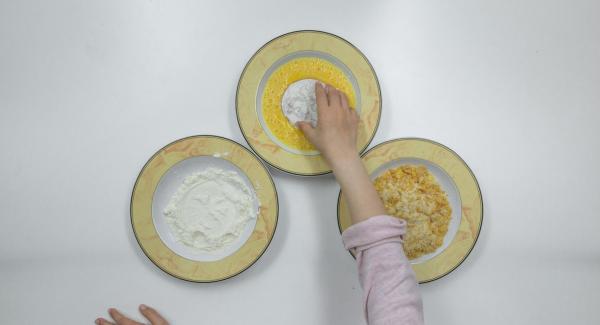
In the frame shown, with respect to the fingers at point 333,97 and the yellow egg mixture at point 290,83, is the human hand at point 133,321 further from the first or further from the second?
the fingers at point 333,97

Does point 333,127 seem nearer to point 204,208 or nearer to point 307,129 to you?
point 307,129

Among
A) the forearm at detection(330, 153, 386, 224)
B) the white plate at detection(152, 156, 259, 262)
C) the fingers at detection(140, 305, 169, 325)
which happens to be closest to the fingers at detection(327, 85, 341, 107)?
the forearm at detection(330, 153, 386, 224)

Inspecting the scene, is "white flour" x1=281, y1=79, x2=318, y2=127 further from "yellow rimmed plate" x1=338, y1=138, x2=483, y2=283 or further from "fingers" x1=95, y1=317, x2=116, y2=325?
"fingers" x1=95, y1=317, x2=116, y2=325

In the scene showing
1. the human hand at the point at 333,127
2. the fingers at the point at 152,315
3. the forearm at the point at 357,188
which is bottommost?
the fingers at the point at 152,315

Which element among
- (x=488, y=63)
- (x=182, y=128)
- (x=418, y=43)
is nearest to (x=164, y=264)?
(x=182, y=128)

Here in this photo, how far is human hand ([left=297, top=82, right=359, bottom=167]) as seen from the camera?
74 cm

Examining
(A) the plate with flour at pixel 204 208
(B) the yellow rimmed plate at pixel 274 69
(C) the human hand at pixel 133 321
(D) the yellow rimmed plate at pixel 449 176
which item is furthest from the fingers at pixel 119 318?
(D) the yellow rimmed plate at pixel 449 176

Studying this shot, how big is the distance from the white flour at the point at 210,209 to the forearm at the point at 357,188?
185mm

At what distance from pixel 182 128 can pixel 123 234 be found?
0.83 feet

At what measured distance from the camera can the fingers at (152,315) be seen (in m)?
0.76

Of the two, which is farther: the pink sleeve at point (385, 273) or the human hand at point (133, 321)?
the human hand at point (133, 321)

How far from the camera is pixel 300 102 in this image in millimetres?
802

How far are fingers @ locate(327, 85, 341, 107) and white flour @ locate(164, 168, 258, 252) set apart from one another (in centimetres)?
24

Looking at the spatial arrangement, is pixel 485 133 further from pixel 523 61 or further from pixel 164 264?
pixel 164 264
